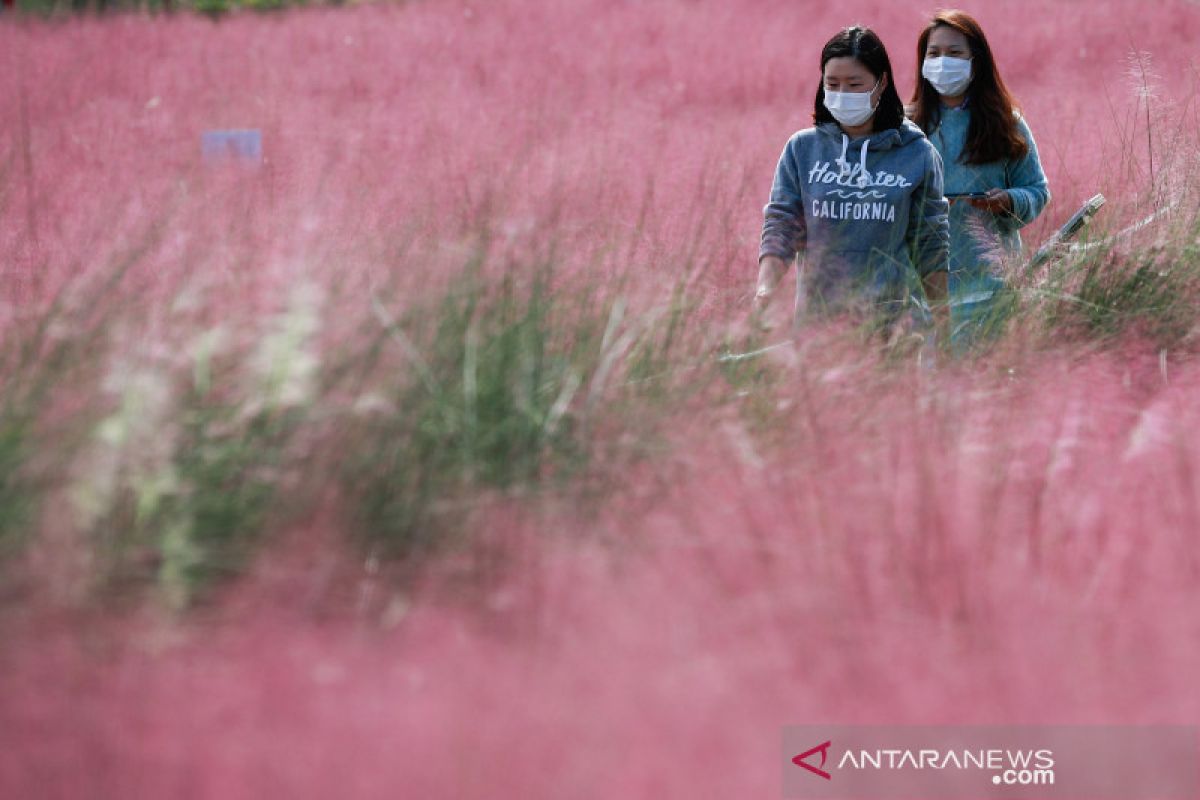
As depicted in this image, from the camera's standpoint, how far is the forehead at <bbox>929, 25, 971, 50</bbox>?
3.44m

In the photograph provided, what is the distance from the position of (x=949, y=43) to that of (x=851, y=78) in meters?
0.73

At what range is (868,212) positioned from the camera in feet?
9.43

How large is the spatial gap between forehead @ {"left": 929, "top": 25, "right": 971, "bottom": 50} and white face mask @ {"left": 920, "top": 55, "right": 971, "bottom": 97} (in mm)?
29

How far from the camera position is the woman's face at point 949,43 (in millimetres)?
3439

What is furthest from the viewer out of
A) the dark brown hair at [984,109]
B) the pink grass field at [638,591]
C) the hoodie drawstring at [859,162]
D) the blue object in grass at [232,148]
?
the blue object in grass at [232,148]

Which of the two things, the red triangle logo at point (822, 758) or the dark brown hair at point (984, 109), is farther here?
the dark brown hair at point (984, 109)

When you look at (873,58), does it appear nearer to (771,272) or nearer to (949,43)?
(771,272)

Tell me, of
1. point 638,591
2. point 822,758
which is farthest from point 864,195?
point 822,758

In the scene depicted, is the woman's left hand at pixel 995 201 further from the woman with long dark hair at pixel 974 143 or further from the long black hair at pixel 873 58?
the long black hair at pixel 873 58

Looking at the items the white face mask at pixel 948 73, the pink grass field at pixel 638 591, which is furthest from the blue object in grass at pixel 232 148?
the white face mask at pixel 948 73

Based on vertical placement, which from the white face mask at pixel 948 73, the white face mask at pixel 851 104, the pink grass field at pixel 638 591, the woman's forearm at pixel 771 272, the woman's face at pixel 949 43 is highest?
the woman's face at pixel 949 43

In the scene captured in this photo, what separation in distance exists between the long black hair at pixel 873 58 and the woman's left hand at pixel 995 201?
1.67 feet

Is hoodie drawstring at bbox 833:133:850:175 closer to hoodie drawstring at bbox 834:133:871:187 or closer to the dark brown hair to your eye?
hoodie drawstring at bbox 834:133:871:187

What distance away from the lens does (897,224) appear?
2875mm
